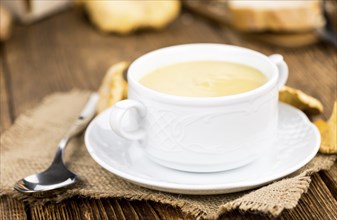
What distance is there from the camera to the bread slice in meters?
1.40

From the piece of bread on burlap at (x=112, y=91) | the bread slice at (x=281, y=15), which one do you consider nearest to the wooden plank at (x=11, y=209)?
the piece of bread on burlap at (x=112, y=91)

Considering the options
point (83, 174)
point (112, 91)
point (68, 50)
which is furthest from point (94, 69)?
point (83, 174)

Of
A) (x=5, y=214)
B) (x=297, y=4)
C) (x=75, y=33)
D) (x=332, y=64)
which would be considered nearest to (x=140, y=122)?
(x=5, y=214)

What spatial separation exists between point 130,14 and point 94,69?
0.23 metres

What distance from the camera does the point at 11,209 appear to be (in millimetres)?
820

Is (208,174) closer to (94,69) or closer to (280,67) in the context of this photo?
(280,67)

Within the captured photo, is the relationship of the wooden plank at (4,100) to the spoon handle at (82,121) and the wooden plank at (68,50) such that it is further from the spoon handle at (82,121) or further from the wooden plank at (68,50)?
the spoon handle at (82,121)

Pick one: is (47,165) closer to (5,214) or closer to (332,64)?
(5,214)

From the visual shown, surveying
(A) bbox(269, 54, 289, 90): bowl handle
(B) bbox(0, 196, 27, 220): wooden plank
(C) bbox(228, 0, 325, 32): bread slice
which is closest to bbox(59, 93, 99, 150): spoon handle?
(B) bbox(0, 196, 27, 220): wooden plank

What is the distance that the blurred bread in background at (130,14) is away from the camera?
1.55 meters

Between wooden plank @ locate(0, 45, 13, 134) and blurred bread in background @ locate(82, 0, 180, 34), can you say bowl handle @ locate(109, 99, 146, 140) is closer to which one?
wooden plank @ locate(0, 45, 13, 134)

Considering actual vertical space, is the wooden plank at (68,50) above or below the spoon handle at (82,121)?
below

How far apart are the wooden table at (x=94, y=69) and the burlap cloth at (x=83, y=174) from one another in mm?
17

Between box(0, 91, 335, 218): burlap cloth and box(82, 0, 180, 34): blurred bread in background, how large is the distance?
445mm
